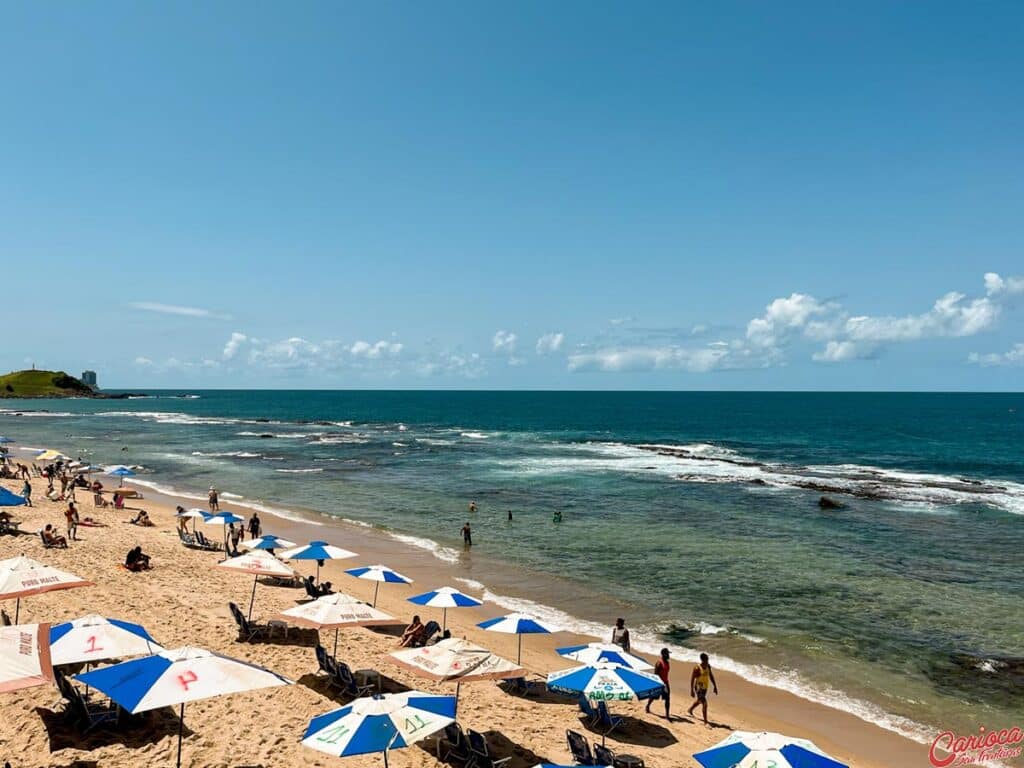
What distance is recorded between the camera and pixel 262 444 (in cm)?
7369

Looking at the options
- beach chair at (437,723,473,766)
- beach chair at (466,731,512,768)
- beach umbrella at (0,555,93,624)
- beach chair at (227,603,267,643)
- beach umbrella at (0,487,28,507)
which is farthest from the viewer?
beach umbrella at (0,487,28,507)

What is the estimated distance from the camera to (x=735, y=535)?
3138 cm

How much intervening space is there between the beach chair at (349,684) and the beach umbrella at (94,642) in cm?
356

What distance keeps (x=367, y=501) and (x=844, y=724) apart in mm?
29461

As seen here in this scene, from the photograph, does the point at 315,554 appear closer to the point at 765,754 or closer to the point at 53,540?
the point at 53,540

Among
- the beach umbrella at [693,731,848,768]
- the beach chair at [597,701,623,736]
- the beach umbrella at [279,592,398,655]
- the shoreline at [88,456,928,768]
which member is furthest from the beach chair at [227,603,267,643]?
the beach umbrella at [693,731,848,768]

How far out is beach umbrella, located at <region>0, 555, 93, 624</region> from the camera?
12695 mm

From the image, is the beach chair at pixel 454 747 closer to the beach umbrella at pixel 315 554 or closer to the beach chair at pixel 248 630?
the beach chair at pixel 248 630

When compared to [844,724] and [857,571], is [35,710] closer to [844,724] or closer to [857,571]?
[844,724]

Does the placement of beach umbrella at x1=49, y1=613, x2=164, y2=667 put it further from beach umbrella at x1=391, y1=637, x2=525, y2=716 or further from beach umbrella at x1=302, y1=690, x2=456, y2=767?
beach umbrella at x1=391, y1=637, x2=525, y2=716

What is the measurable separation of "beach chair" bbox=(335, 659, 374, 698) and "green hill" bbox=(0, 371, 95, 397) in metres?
212

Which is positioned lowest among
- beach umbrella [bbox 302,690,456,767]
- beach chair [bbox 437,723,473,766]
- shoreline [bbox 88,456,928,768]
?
shoreline [bbox 88,456,928,768]

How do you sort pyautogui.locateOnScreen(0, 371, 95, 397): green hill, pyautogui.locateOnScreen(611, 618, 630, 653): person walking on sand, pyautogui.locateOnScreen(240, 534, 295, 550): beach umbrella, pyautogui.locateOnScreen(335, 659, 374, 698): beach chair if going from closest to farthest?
pyautogui.locateOnScreen(335, 659, 374, 698): beach chair < pyautogui.locateOnScreen(611, 618, 630, 653): person walking on sand < pyautogui.locateOnScreen(240, 534, 295, 550): beach umbrella < pyautogui.locateOnScreen(0, 371, 95, 397): green hill

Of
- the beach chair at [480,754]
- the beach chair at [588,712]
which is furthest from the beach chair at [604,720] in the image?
the beach chair at [480,754]
